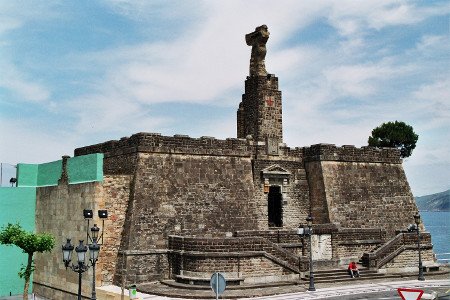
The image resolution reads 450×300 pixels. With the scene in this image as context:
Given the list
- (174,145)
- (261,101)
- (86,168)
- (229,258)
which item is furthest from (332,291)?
(86,168)

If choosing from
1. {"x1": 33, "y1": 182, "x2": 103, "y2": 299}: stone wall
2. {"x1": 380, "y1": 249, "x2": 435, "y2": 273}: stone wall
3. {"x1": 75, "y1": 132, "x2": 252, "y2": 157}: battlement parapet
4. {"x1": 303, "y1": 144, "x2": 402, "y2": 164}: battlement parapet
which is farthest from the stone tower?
{"x1": 33, "y1": 182, "x2": 103, "y2": 299}: stone wall

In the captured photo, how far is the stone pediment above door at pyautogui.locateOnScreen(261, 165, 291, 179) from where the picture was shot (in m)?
27.4

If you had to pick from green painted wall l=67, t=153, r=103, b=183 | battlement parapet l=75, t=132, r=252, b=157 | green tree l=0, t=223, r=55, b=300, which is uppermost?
battlement parapet l=75, t=132, r=252, b=157

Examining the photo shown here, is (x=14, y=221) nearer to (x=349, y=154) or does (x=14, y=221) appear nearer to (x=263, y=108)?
(x=263, y=108)

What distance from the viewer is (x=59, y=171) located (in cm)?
2680

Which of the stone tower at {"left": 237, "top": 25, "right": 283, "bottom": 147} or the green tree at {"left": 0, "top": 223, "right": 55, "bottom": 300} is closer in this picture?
the green tree at {"left": 0, "top": 223, "right": 55, "bottom": 300}

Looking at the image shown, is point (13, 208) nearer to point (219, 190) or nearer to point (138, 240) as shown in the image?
point (138, 240)

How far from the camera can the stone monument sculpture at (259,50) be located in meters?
29.1

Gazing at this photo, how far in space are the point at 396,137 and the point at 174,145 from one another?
2802 centimetres

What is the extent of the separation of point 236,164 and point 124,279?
8577mm

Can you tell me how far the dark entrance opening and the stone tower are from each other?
264cm

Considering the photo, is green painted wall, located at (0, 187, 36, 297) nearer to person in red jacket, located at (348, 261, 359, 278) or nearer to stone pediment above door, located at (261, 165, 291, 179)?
stone pediment above door, located at (261, 165, 291, 179)

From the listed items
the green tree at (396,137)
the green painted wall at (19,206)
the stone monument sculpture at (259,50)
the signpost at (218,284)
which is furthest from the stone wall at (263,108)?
the green tree at (396,137)

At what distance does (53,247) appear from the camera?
1026 inches
